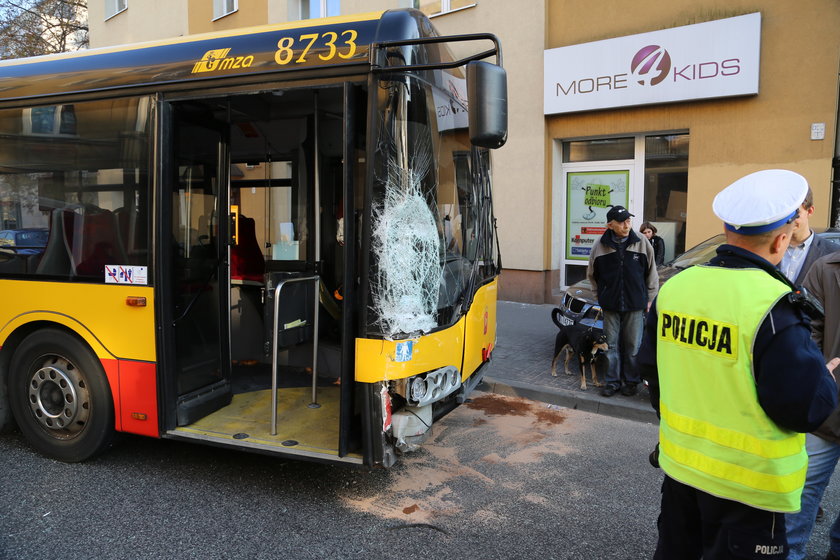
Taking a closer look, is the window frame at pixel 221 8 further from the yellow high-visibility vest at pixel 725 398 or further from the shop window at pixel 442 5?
the yellow high-visibility vest at pixel 725 398

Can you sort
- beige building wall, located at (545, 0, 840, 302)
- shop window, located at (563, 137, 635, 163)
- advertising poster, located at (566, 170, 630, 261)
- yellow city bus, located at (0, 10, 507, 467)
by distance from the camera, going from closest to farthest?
yellow city bus, located at (0, 10, 507, 467) → beige building wall, located at (545, 0, 840, 302) → shop window, located at (563, 137, 635, 163) → advertising poster, located at (566, 170, 630, 261)

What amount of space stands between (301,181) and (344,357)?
3.18 metres

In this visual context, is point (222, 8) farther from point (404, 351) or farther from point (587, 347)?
point (404, 351)

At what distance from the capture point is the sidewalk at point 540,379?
19.4 ft

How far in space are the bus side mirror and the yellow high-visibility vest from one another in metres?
1.48

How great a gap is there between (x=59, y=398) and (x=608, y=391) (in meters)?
4.75

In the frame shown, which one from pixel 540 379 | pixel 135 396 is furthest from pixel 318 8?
pixel 135 396

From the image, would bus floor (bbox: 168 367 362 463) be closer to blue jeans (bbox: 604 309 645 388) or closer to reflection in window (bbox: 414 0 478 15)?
blue jeans (bbox: 604 309 645 388)

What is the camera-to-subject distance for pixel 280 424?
4.36 m

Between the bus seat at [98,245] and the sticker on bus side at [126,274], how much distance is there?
0.11 feet

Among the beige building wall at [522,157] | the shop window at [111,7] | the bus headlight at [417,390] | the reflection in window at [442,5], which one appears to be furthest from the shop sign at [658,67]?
the shop window at [111,7]

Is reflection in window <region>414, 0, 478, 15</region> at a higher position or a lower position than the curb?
higher

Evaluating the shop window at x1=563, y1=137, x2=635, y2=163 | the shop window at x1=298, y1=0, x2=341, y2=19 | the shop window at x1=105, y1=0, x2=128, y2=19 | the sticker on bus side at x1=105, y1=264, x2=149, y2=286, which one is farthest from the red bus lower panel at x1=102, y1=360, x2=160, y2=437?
the shop window at x1=105, y1=0, x2=128, y2=19

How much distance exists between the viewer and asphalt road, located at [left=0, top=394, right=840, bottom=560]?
3412 mm
